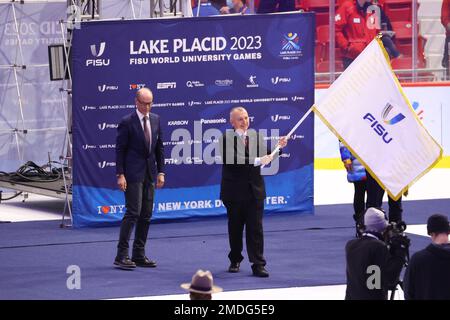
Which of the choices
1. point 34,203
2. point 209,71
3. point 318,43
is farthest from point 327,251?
point 318,43

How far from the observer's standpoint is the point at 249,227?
12867 mm

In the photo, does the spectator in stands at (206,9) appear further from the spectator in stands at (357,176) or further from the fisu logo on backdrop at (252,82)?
the spectator in stands at (357,176)

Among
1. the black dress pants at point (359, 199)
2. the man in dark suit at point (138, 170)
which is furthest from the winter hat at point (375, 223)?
the black dress pants at point (359, 199)

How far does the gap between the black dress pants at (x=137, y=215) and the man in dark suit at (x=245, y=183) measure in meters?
0.88

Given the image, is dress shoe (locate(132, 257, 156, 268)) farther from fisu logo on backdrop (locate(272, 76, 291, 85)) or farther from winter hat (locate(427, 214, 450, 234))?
winter hat (locate(427, 214, 450, 234))

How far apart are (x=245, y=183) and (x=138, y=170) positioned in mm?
1166

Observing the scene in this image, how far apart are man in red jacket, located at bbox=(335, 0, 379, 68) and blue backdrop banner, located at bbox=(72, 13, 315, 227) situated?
7295 mm

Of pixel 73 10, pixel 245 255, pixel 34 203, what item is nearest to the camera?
pixel 245 255

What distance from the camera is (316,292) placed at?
39.2 feet

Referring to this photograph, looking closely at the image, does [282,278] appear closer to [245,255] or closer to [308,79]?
[245,255]

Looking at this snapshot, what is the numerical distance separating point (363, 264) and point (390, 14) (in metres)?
16.1

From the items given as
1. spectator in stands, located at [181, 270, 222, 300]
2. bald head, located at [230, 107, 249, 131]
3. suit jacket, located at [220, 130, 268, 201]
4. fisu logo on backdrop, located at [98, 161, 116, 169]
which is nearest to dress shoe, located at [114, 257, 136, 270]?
suit jacket, located at [220, 130, 268, 201]

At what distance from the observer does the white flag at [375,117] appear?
1216cm

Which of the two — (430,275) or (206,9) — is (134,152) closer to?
(430,275)
